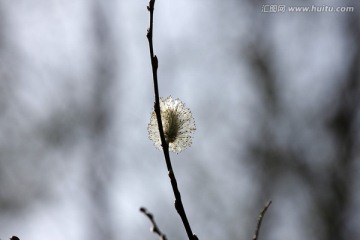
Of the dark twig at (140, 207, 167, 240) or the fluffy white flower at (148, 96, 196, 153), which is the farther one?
the fluffy white flower at (148, 96, 196, 153)

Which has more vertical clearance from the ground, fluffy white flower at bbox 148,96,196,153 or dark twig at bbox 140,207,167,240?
fluffy white flower at bbox 148,96,196,153

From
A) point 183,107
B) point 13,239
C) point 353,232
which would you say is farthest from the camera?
point 353,232

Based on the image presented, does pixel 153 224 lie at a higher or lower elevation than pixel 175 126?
lower

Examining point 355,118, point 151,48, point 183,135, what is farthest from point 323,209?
point 151,48

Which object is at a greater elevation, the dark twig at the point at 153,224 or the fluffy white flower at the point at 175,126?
the fluffy white flower at the point at 175,126

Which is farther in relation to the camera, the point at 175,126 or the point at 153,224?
the point at 175,126

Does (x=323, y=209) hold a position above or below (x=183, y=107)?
above

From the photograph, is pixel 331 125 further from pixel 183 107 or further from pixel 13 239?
pixel 13 239

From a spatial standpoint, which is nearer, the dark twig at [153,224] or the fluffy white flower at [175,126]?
the dark twig at [153,224]
